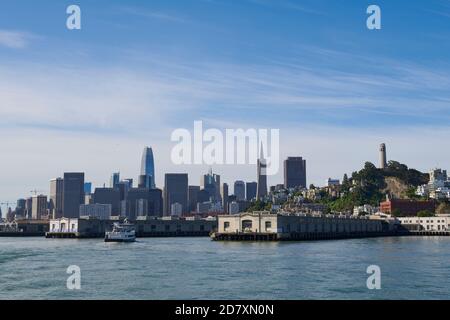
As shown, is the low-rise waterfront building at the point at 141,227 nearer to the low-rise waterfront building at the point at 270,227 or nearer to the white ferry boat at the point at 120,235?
the white ferry boat at the point at 120,235

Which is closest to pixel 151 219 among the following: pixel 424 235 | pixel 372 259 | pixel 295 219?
pixel 295 219

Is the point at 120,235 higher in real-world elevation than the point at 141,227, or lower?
lower

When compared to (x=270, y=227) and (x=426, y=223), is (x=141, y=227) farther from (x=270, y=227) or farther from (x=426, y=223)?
(x=426, y=223)

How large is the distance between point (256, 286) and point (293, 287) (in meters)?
2.27

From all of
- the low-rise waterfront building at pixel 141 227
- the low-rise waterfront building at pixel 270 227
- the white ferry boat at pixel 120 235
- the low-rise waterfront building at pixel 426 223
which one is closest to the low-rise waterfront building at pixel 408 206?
the low-rise waterfront building at pixel 426 223

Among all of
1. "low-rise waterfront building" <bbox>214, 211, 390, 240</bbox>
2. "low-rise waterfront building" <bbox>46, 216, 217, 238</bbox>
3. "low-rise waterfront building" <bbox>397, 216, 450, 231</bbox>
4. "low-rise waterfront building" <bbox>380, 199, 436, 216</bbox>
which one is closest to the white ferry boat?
"low-rise waterfront building" <bbox>214, 211, 390, 240</bbox>

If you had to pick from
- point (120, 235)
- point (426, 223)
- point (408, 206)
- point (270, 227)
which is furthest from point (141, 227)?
point (408, 206)

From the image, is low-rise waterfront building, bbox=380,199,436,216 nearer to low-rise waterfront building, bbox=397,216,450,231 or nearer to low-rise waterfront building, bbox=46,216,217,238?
low-rise waterfront building, bbox=397,216,450,231

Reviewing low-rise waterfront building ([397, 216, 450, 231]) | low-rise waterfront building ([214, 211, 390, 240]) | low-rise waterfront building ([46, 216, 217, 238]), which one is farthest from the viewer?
low-rise waterfront building ([397, 216, 450, 231])

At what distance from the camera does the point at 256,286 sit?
109ft

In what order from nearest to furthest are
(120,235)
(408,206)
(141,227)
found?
(120,235)
(141,227)
(408,206)

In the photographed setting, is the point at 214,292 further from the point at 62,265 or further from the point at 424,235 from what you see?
the point at 424,235
